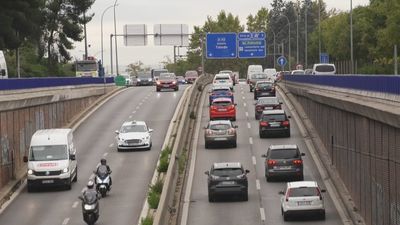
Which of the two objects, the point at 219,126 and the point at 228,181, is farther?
the point at 219,126

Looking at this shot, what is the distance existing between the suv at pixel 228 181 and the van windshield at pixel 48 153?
7150 mm

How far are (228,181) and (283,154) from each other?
480 cm

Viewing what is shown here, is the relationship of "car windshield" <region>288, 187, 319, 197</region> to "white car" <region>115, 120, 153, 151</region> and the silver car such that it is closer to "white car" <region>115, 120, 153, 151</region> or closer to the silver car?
"white car" <region>115, 120, 153, 151</region>

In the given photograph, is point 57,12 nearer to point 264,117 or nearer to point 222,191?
point 264,117

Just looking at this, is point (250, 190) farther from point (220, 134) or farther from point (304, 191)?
point (220, 134)

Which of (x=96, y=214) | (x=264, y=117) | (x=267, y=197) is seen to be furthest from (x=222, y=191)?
(x=264, y=117)

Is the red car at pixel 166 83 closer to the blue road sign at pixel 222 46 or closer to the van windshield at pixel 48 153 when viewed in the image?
the blue road sign at pixel 222 46

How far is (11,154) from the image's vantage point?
4147 centimetres

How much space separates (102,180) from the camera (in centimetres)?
3594

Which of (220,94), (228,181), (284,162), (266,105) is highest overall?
(220,94)

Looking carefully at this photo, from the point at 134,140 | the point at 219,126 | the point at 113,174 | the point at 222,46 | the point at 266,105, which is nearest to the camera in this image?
the point at 113,174

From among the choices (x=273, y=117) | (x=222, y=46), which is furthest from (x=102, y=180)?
(x=222, y=46)

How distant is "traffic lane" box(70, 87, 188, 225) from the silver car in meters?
2.86

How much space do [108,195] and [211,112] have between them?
2520 centimetres
